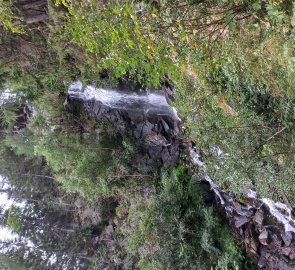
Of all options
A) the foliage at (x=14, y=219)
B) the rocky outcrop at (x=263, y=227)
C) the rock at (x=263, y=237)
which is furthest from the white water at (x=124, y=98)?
the foliage at (x=14, y=219)

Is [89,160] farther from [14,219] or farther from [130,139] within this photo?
[14,219]

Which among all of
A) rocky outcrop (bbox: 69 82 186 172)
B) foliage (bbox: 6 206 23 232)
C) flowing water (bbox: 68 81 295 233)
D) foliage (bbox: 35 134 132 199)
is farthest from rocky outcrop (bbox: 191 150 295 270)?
foliage (bbox: 6 206 23 232)

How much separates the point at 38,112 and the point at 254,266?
24.5 feet

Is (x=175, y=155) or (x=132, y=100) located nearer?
(x=175, y=155)

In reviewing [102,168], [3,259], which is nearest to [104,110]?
[102,168]

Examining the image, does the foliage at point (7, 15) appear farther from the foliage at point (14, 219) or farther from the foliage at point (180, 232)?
the foliage at point (14, 219)

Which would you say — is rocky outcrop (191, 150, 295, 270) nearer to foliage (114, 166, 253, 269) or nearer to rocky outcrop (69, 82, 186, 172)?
foliage (114, 166, 253, 269)

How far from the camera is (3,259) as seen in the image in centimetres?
1396

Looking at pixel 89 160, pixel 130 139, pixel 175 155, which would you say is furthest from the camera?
pixel 130 139

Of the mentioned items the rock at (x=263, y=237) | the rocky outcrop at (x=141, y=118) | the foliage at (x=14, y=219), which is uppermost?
the rocky outcrop at (x=141, y=118)

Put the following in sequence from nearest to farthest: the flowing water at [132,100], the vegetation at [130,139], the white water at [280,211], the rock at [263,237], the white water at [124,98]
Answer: the vegetation at [130,139] < the white water at [280,211] < the rock at [263,237] < the flowing water at [132,100] < the white water at [124,98]

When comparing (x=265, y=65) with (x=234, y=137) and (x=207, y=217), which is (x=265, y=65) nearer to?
(x=234, y=137)

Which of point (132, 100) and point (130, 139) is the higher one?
point (132, 100)

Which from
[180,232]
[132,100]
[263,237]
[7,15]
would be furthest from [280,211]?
[7,15]
